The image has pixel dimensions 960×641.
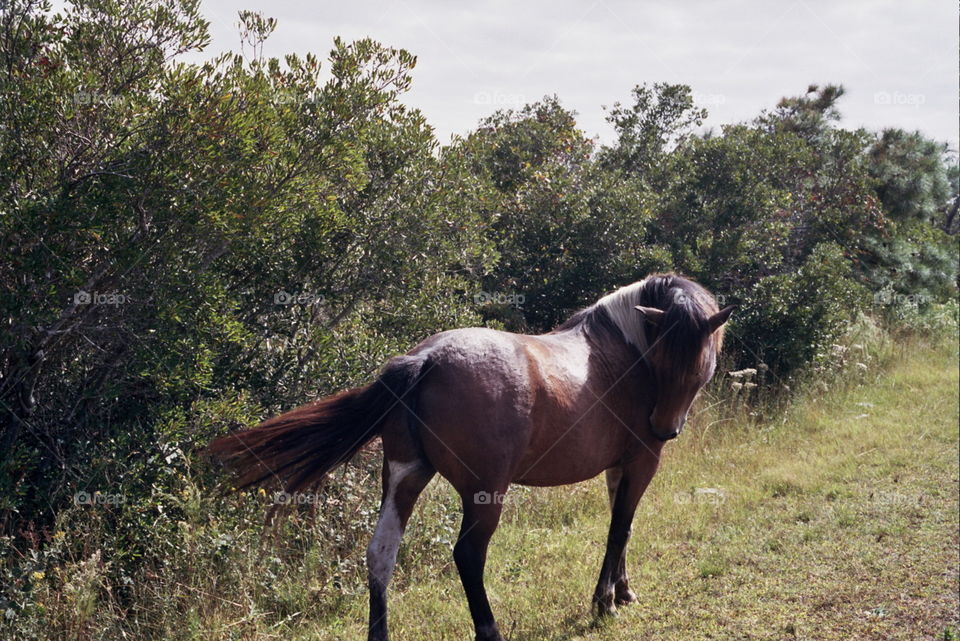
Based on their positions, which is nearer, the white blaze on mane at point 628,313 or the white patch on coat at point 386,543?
the white patch on coat at point 386,543

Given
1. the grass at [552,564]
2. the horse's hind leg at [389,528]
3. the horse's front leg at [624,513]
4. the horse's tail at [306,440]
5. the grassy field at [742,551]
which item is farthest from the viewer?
the horse's front leg at [624,513]

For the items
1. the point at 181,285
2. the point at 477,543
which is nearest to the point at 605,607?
the point at 477,543

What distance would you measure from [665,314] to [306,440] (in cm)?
213

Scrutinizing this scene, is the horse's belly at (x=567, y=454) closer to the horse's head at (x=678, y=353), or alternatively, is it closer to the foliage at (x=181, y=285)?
the horse's head at (x=678, y=353)

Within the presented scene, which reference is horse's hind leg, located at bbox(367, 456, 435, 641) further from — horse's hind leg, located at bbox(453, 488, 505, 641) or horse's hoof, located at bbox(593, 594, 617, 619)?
horse's hoof, located at bbox(593, 594, 617, 619)

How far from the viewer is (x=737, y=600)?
14.4ft

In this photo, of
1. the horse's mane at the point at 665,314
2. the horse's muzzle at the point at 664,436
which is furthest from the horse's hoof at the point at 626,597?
the horse's mane at the point at 665,314

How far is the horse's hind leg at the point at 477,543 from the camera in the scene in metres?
3.63

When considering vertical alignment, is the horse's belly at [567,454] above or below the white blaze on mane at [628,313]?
below

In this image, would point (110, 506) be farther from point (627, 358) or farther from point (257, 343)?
point (627, 358)

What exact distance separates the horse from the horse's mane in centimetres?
1

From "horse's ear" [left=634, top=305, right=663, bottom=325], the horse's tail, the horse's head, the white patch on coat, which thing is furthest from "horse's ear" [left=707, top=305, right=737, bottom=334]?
the white patch on coat

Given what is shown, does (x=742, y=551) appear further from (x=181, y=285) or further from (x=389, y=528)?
(x=181, y=285)

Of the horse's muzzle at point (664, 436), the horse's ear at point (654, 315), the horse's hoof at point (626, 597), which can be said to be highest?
the horse's ear at point (654, 315)
